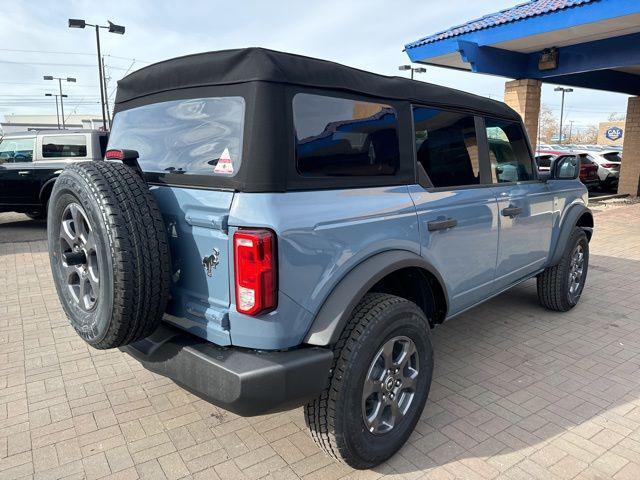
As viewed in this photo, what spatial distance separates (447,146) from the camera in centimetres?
313

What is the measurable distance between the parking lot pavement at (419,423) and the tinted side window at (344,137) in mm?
1559

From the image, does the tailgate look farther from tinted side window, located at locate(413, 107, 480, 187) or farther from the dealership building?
the dealership building

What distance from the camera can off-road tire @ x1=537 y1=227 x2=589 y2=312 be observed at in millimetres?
4523

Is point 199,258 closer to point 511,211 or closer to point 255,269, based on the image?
point 255,269

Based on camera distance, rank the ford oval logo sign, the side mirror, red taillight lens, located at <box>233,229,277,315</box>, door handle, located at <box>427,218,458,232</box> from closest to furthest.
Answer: red taillight lens, located at <box>233,229,277,315</box>
door handle, located at <box>427,218,458,232</box>
the side mirror
the ford oval logo sign

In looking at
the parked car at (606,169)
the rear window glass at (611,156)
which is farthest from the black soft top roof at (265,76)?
the rear window glass at (611,156)

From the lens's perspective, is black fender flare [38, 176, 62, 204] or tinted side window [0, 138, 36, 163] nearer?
black fender flare [38, 176, 62, 204]

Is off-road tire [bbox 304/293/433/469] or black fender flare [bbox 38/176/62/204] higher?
black fender flare [bbox 38/176/62/204]

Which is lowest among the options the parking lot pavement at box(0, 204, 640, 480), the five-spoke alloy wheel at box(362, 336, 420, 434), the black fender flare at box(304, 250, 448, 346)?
Answer: the parking lot pavement at box(0, 204, 640, 480)

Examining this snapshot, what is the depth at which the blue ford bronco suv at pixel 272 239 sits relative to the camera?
2061 mm

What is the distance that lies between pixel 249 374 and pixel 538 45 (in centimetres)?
1050

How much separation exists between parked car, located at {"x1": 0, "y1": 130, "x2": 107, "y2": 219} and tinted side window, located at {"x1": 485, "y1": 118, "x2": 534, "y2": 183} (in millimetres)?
7539

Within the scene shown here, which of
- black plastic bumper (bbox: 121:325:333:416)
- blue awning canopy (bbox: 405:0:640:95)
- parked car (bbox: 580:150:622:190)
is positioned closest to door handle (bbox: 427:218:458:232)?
black plastic bumper (bbox: 121:325:333:416)

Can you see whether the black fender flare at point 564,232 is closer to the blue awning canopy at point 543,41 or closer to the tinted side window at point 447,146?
the tinted side window at point 447,146
